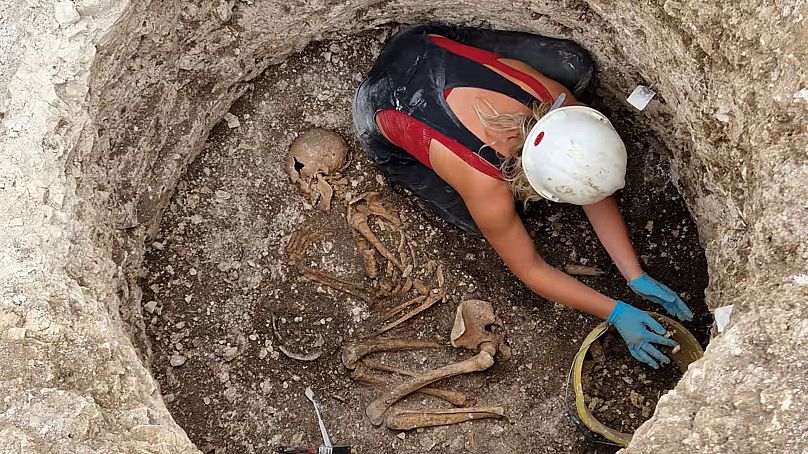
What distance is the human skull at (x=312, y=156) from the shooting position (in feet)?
9.82

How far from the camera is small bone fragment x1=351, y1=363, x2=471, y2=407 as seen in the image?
2832 millimetres

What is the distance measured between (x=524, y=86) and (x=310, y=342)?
52.5 inches

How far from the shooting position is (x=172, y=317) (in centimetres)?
279

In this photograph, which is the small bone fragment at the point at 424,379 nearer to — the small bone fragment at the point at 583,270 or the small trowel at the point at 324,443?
the small trowel at the point at 324,443

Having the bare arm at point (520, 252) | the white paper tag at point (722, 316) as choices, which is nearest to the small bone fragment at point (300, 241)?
the bare arm at point (520, 252)

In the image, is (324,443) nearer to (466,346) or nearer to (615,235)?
(466,346)

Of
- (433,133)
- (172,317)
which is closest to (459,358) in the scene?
(433,133)

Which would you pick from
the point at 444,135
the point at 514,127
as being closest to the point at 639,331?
the point at 514,127

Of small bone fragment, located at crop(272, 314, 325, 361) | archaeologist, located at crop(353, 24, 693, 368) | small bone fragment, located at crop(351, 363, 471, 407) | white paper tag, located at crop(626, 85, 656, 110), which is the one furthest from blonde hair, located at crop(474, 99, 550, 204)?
small bone fragment, located at crop(272, 314, 325, 361)

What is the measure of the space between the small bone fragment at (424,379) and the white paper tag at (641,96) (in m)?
1.09

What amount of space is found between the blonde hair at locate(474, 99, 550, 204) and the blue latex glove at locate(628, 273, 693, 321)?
0.59 m

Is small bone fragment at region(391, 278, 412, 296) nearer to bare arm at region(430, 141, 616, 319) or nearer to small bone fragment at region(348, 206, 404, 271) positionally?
small bone fragment at region(348, 206, 404, 271)

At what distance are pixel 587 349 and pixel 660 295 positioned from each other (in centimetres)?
34

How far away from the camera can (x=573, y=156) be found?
226 centimetres
